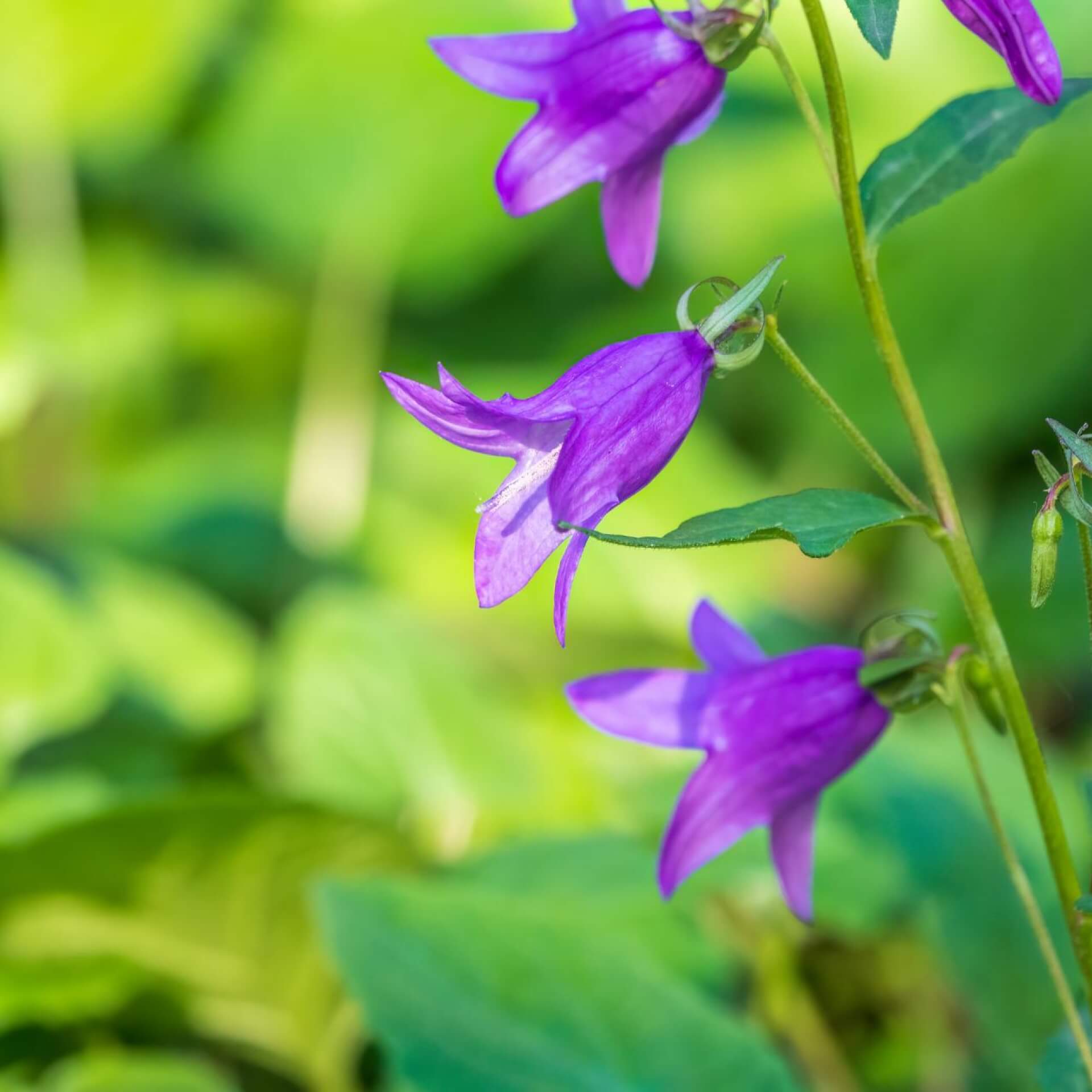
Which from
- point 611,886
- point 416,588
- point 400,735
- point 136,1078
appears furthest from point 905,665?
point 416,588

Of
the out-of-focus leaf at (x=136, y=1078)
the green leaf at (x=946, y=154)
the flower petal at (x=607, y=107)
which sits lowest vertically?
the out-of-focus leaf at (x=136, y=1078)

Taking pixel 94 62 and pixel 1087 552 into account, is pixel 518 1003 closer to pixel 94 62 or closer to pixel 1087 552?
pixel 1087 552

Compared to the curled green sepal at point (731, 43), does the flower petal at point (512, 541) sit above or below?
below

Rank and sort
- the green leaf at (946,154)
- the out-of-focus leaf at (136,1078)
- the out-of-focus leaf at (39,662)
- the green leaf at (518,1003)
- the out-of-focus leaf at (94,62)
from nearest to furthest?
the green leaf at (946,154) < the green leaf at (518,1003) < the out-of-focus leaf at (136,1078) < the out-of-focus leaf at (39,662) < the out-of-focus leaf at (94,62)

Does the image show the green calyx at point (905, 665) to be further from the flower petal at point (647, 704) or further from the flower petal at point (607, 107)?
the flower petal at point (607, 107)

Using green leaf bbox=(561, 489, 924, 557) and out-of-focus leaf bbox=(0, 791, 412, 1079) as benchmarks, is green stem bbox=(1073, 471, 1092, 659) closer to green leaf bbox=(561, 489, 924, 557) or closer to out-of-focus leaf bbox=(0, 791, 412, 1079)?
green leaf bbox=(561, 489, 924, 557)

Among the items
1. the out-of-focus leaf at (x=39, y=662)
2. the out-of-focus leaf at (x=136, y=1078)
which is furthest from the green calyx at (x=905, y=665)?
the out-of-focus leaf at (x=39, y=662)
